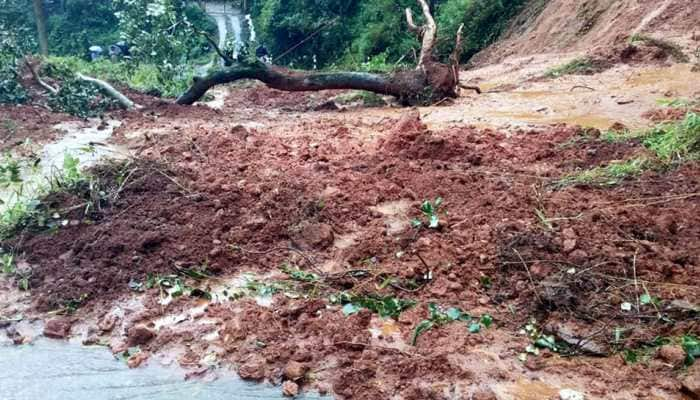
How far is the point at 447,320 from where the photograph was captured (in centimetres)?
322

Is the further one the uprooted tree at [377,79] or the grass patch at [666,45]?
the uprooted tree at [377,79]

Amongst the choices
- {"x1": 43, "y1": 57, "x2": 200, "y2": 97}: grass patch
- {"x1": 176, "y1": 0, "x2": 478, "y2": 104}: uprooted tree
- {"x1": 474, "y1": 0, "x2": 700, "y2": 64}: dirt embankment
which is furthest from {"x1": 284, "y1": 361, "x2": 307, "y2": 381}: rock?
{"x1": 43, "y1": 57, "x2": 200, "y2": 97}: grass patch

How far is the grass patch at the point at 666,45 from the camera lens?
291 inches

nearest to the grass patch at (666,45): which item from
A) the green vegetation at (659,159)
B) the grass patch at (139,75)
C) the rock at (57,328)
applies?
the green vegetation at (659,159)

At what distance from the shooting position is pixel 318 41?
16938mm

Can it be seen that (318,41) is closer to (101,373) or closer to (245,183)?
(245,183)

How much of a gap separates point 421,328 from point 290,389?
80cm

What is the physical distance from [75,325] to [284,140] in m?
3.01

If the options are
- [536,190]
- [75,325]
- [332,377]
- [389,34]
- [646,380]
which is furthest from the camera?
[389,34]

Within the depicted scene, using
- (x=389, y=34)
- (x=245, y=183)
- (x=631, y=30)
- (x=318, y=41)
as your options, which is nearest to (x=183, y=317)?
(x=245, y=183)

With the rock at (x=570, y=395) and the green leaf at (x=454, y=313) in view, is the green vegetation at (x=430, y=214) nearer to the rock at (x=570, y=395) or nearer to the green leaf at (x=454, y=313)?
the green leaf at (x=454, y=313)

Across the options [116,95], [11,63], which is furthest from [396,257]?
[11,63]

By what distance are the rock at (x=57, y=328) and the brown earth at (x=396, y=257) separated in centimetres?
10

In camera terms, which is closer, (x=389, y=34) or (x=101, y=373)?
(x=101, y=373)
